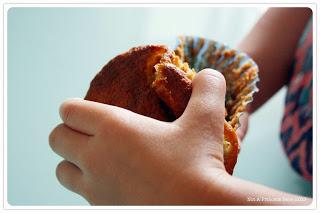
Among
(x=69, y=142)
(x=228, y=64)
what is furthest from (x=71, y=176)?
(x=228, y=64)

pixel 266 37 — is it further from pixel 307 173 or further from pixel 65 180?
pixel 65 180

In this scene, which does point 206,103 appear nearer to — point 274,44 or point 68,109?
point 68,109

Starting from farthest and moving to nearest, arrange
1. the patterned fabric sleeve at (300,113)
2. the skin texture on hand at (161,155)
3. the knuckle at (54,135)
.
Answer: the patterned fabric sleeve at (300,113), the knuckle at (54,135), the skin texture on hand at (161,155)

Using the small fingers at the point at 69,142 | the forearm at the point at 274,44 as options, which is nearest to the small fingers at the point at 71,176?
the small fingers at the point at 69,142

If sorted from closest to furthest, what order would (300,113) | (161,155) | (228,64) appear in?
(161,155) → (228,64) → (300,113)

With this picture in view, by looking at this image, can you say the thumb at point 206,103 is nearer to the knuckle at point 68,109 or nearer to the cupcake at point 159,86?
the cupcake at point 159,86

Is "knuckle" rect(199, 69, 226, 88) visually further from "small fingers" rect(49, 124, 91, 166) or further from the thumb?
"small fingers" rect(49, 124, 91, 166)
